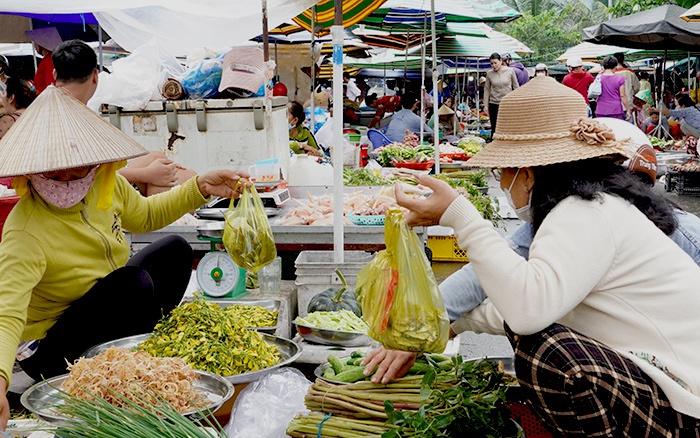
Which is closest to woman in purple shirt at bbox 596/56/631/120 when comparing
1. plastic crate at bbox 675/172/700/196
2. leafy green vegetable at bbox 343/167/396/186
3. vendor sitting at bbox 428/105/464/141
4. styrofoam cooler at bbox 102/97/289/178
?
vendor sitting at bbox 428/105/464/141

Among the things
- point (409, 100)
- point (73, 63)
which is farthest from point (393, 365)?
point (409, 100)

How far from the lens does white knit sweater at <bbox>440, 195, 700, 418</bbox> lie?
206 cm

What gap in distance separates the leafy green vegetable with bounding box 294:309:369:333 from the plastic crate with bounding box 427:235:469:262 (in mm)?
3307

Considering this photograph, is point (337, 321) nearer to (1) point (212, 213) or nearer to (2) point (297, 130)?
(1) point (212, 213)

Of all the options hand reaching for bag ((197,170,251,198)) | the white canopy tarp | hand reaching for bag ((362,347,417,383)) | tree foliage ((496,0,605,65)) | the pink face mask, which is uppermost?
tree foliage ((496,0,605,65))

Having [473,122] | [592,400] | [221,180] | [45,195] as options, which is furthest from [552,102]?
[473,122]

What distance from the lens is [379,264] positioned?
8.07ft

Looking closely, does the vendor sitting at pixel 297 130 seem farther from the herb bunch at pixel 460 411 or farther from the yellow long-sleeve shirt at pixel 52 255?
the herb bunch at pixel 460 411

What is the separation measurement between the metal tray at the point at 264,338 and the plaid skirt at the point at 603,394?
1082 millimetres

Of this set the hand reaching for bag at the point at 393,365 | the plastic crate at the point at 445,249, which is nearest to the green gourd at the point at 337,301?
the hand reaching for bag at the point at 393,365

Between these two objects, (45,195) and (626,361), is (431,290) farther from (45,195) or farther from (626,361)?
(45,195)

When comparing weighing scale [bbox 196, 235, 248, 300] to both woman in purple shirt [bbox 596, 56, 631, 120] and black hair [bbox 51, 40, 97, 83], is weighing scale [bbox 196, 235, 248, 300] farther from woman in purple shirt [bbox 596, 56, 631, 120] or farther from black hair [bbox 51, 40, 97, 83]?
woman in purple shirt [bbox 596, 56, 631, 120]

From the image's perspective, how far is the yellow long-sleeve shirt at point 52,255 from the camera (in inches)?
98.7

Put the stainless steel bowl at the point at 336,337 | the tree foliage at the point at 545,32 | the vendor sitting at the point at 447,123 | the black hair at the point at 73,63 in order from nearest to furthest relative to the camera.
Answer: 1. the stainless steel bowl at the point at 336,337
2. the black hair at the point at 73,63
3. the vendor sitting at the point at 447,123
4. the tree foliage at the point at 545,32
